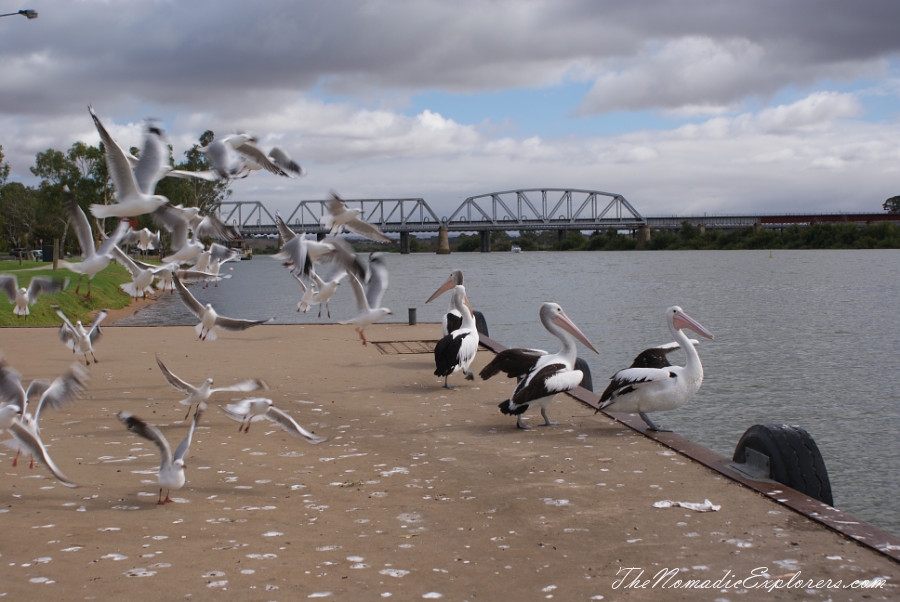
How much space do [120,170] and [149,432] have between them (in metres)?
2.52

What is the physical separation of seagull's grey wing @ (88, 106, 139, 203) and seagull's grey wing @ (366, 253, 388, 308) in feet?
9.28

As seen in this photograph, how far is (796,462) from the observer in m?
6.34

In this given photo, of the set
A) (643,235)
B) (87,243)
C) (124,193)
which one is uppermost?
(643,235)

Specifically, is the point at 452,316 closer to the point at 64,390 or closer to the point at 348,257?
the point at 348,257

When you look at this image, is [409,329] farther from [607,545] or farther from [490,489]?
[607,545]

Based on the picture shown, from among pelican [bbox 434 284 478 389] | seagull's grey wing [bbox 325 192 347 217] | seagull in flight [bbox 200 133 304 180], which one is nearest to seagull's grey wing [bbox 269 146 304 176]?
seagull in flight [bbox 200 133 304 180]

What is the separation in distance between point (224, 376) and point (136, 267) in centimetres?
199

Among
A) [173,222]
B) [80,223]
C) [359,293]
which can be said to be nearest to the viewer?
[173,222]

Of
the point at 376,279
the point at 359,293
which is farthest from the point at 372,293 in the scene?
the point at 359,293

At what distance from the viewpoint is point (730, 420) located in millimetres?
12586

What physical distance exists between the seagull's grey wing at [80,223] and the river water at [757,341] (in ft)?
17.0

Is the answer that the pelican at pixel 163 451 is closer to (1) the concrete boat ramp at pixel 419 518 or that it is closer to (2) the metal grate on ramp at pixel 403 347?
(1) the concrete boat ramp at pixel 419 518

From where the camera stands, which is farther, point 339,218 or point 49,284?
point 49,284

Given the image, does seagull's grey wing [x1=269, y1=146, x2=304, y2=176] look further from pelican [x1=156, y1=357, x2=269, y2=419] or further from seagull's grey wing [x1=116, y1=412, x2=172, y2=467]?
seagull's grey wing [x1=116, y1=412, x2=172, y2=467]
